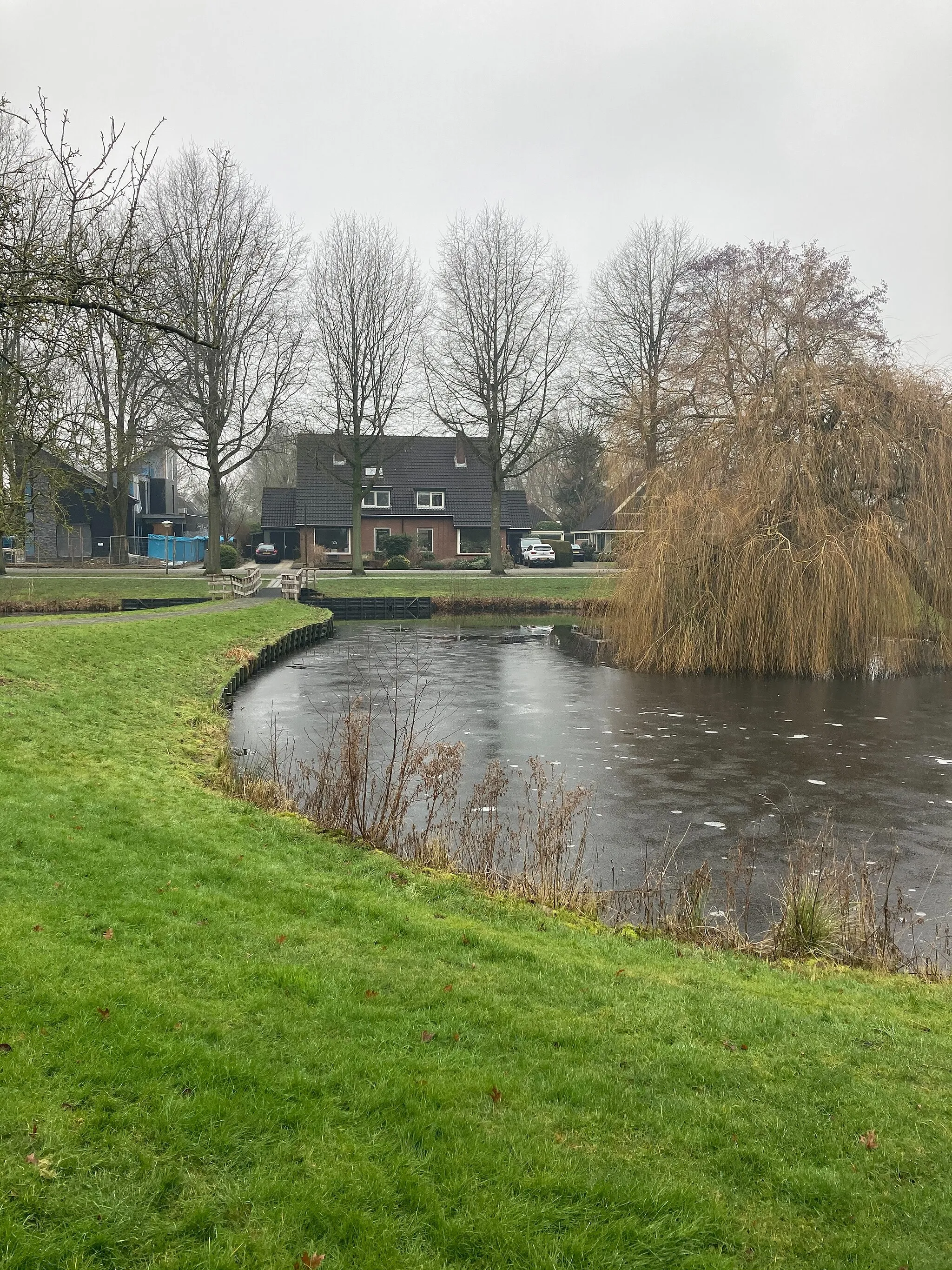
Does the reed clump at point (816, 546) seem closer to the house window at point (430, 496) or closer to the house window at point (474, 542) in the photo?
the house window at point (474, 542)

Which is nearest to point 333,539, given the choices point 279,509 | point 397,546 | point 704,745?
point 279,509

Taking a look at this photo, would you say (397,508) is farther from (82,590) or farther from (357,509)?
(82,590)

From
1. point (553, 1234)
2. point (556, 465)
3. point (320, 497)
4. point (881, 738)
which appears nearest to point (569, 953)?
point (553, 1234)

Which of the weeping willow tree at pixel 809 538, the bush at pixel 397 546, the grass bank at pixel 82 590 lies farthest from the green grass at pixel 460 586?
the weeping willow tree at pixel 809 538

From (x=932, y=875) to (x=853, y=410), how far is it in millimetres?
16299

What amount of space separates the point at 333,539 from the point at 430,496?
6837 mm

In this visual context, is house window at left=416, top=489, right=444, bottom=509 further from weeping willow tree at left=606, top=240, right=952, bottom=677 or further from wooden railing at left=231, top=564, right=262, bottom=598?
weeping willow tree at left=606, top=240, right=952, bottom=677

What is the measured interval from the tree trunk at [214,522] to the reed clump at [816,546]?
24.2m

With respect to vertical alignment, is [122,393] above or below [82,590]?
above

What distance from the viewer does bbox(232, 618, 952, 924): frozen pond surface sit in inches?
433

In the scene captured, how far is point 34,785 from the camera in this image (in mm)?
9586

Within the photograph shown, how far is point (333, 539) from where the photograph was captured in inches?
2410

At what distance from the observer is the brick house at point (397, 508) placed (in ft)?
198

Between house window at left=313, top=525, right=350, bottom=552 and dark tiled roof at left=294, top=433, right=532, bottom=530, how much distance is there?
81 cm
